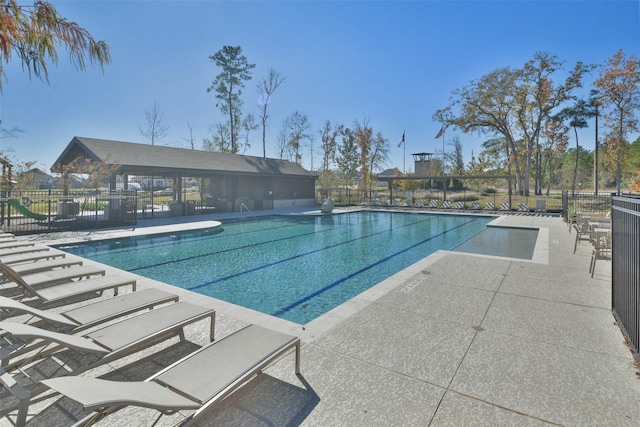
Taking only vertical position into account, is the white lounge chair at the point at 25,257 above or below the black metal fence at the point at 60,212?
below

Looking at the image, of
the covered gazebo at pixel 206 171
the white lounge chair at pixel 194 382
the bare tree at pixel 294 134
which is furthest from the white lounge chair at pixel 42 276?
the bare tree at pixel 294 134

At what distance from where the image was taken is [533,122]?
33.2 meters

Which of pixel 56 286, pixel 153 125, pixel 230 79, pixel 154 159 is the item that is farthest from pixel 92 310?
pixel 153 125

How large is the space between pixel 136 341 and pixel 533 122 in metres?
39.9

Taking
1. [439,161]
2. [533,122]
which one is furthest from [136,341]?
[439,161]

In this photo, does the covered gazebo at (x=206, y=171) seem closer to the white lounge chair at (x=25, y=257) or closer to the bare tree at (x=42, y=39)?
the white lounge chair at (x=25, y=257)

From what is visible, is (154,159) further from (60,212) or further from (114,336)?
(114,336)

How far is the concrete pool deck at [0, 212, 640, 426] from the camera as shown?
2.17 metres

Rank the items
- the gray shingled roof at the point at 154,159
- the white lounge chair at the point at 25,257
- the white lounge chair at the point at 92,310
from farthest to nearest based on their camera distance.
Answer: the gray shingled roof at the point at 154,159, the white lounge chair at the point at 25,257, the white lounge chair at the point at 92,310

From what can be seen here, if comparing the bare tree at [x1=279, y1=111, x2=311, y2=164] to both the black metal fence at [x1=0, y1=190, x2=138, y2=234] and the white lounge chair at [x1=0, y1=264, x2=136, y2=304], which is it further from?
the white lounge chair at [x1=0, y1=264, x2=136, y2=304]

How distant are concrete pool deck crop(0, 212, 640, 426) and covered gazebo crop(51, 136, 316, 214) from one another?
506 inches

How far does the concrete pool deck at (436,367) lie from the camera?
2172 mm

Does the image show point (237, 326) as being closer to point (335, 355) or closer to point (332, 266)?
point (335, 355)

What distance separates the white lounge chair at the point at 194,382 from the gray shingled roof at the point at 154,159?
14.3m
